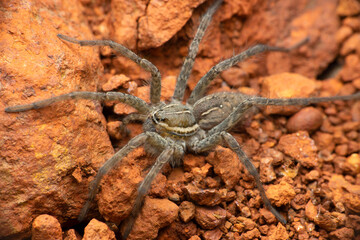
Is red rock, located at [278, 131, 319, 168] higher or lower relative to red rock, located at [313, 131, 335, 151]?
lower

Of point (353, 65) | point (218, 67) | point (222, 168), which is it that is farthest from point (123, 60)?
point (353, 65)

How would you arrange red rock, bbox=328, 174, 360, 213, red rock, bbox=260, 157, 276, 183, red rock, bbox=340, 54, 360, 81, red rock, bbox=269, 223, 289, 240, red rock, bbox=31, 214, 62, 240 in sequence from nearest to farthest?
red rock, bbox=31, 214, 62, 240 → red rock, bbox=269, 223, 289, 240 → red rock, bbox=328, 174, 360, 213 → red rock, bbox=260, 157, 276, 183 → red rock, bbox=340, 54, 360, 81

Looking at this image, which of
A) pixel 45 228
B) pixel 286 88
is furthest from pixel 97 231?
pixel 286 88

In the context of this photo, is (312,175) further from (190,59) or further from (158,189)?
(190,59)

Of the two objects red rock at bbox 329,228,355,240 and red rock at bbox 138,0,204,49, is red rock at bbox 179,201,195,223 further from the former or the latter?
red rock at bbox 138,0,204,49

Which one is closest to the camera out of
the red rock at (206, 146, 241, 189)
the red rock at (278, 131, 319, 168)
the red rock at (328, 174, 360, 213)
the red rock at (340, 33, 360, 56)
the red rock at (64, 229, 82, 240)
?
the red rock at (64, 229, 82, 240)

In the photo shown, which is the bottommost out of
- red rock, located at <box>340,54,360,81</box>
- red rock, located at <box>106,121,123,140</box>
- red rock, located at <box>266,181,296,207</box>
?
red rock, located at <box>266,181,296,207</box>

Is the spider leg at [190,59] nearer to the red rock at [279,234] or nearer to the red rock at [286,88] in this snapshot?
the red rock at [286,88]

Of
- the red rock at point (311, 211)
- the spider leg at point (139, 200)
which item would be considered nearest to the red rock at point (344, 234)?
the red rock at point (311, 211)

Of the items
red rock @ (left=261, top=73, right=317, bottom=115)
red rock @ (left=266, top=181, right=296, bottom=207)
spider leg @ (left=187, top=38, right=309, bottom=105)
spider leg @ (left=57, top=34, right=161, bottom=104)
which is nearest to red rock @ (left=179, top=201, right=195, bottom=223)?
red rock @ (left=266, top=181, right=296, bottom=207)
